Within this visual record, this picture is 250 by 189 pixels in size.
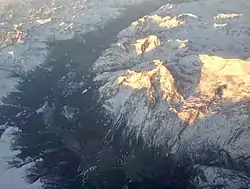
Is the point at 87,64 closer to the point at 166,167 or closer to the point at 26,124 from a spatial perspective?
the point at 26,124

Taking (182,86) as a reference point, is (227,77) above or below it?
above

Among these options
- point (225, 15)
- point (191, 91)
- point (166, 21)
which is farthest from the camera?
point (166, 21)

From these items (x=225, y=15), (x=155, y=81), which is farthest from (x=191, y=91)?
(x=225, y=15)

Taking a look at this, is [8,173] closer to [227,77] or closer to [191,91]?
[191,91]

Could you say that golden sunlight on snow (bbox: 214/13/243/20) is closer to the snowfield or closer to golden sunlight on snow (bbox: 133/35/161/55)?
the snowfield

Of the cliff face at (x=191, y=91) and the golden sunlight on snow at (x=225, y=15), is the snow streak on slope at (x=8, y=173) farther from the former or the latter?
the golden sunlight on snow at (x=225, y=15)

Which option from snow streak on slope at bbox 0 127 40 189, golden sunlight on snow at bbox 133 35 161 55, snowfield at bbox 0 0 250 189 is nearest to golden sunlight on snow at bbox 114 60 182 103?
snowfield at bbox 0 0 250 189

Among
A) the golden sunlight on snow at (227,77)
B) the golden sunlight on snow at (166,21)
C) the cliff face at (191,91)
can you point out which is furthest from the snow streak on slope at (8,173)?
the golden sunlight on snow at (166,21)

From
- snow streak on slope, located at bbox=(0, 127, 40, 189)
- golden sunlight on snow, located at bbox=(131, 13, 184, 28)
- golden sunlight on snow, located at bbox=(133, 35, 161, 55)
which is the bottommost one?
golden sunlight on snow, located at bbox=(131, 13, 184, 28)
